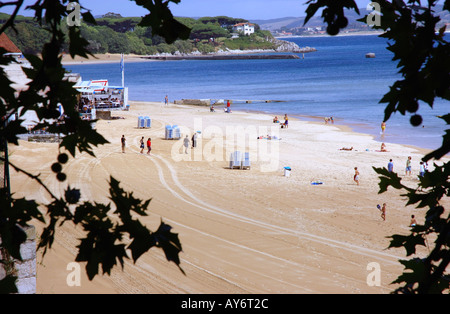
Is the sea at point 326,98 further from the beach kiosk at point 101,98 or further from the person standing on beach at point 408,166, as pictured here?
the beach kiosk at point 101,98

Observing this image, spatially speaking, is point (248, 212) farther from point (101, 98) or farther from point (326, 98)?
point (326, 98)

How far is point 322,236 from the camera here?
15.2 metres

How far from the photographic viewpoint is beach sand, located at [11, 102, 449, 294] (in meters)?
11.4

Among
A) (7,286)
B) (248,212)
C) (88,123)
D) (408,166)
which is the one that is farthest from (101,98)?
(7,286)

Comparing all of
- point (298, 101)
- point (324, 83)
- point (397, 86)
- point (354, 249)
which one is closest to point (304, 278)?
point (354, 249)

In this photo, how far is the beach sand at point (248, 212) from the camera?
11.4 metres

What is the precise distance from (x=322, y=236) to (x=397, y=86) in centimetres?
1342

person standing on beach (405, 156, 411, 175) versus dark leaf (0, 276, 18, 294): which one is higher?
dark leaf (0, 276, 18, 294)

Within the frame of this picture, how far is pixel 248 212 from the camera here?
1747 cm

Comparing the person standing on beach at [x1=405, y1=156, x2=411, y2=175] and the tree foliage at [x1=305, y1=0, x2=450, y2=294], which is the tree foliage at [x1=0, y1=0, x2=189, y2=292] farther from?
the person standing on beach at [x1=405, y1=156, x2=411, y2=175]

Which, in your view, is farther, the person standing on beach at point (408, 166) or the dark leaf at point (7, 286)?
the person standing on beach at point (408, 166)

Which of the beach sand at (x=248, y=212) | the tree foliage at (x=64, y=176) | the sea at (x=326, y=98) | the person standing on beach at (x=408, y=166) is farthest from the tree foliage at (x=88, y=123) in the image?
the sea at (x=326, y=98)

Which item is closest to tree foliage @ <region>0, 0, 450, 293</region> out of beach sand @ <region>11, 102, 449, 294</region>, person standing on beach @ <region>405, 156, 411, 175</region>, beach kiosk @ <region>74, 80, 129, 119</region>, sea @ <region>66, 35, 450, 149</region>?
beach sand @ <region>11, 102, 449, 294</region>
